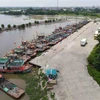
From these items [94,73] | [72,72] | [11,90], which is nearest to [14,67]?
[11,90]

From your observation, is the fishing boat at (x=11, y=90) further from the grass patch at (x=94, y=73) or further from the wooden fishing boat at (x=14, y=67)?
the grass patch at (x=94, y=73)

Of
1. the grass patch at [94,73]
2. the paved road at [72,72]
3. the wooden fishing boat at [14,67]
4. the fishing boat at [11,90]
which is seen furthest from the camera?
the wooden fishing boat at [14,67]

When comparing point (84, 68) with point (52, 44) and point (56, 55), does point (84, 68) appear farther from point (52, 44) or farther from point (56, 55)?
point (52, 44)

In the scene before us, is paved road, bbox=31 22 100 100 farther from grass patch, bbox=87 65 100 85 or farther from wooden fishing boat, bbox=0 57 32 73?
wooden fishing boat, bbox=0 57 32 73

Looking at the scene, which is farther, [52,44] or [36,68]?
[52,44]

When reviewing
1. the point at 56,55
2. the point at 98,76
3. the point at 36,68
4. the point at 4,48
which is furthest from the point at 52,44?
the point at 98,76

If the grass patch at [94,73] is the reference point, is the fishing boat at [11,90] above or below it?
below

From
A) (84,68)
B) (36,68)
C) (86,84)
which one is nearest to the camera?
(86,84)

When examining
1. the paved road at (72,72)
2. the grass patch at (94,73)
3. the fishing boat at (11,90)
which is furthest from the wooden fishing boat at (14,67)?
the grass patch at (94,73)
